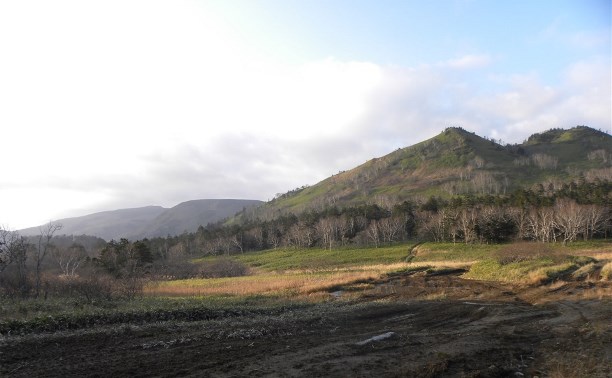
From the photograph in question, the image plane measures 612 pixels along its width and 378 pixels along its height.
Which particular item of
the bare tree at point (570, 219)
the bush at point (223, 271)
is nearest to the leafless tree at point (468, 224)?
the bare tree at point (570, 219)

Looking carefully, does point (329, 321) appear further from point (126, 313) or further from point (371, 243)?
point (371, 243)

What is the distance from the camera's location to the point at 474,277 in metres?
47.2

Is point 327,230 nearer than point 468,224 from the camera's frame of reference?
No

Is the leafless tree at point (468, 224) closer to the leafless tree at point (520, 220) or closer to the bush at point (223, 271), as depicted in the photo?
the leafless tree at point (520, 220)

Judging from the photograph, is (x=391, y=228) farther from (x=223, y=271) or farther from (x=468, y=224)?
(x=223, y=271)

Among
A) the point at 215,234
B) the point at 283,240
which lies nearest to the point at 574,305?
the point at 283,240

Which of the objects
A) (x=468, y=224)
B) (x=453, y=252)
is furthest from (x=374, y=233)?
(x=453, y=252)

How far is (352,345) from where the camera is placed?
16.0 m

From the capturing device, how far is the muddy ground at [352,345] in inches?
506

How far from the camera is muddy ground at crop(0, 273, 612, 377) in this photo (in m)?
12.9

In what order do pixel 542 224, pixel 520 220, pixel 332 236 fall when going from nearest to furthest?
1. pixel 542 224
2. pixel 520 220
3. pixel 332 236

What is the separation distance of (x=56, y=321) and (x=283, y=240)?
118 meters

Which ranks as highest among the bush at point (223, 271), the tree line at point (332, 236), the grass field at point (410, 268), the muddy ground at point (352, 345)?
the tree line at point (332, 236)

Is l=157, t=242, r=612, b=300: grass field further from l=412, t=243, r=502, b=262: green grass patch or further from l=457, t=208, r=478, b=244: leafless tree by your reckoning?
l=457, t=208, r=478, b=244: leafless tree
